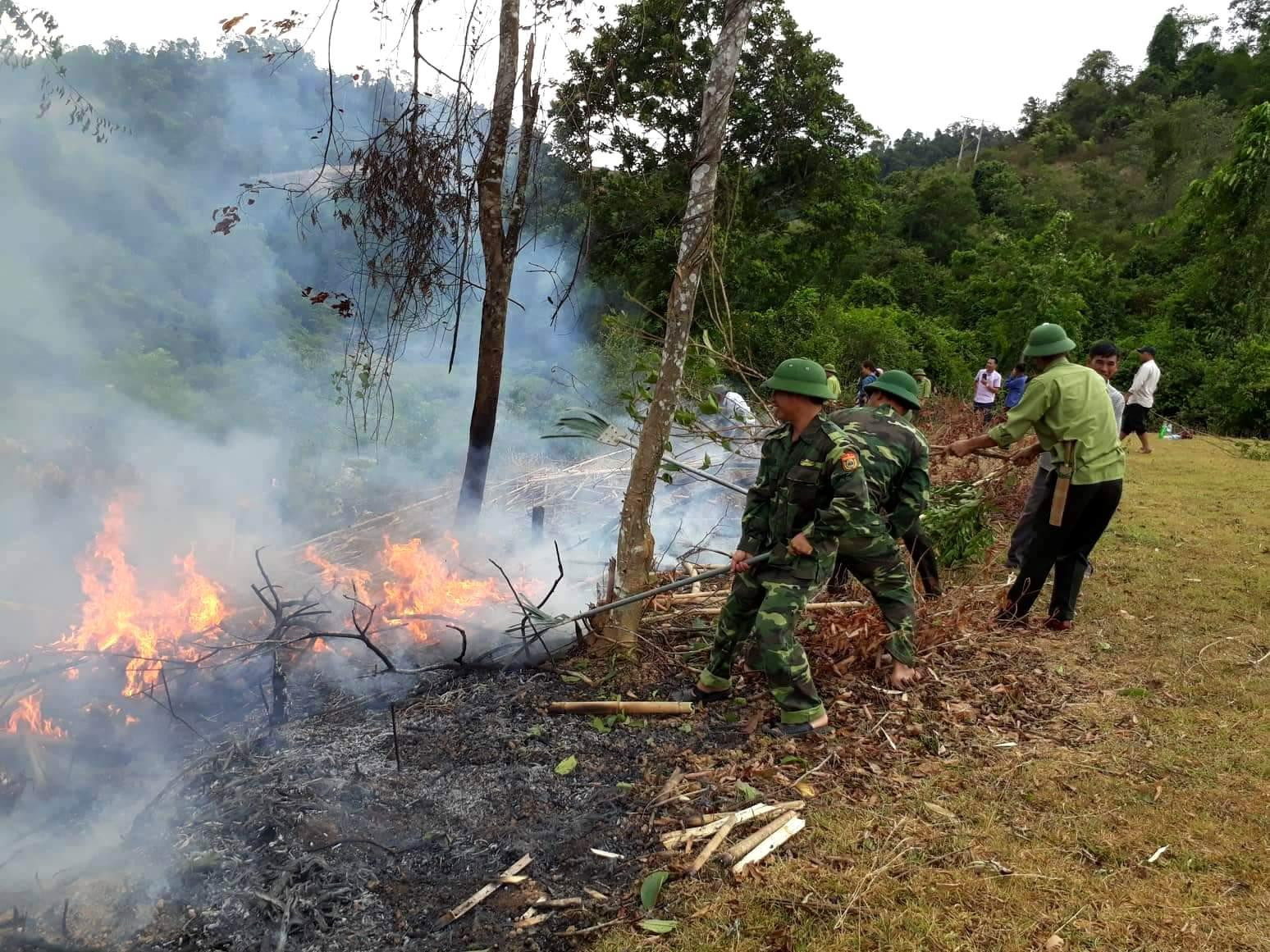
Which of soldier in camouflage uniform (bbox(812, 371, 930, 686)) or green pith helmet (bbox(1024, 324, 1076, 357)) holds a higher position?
green pith helmet (bbox(1024, 324, 1076, 357))

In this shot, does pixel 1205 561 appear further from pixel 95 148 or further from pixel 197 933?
pixel 95 148

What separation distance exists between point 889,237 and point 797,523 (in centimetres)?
3336

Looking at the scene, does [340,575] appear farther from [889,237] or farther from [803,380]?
[889,237]

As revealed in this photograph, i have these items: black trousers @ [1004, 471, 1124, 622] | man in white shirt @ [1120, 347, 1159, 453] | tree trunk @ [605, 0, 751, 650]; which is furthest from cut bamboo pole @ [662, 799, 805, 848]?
man in white shirt @ [1120, 347, 1159, 453]

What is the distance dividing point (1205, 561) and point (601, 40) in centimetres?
763

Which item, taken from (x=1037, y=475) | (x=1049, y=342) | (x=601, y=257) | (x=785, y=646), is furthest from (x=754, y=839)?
(x=601, y=257)

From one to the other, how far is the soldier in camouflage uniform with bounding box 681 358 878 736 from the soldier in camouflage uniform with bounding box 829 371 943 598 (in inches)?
32.1

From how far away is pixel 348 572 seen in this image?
6605mm

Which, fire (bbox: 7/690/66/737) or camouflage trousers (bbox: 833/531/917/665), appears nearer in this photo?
fire (bbox: 7/690/66/737)

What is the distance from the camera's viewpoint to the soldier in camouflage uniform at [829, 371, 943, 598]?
199 inches

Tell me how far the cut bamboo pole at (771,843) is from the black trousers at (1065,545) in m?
3.06

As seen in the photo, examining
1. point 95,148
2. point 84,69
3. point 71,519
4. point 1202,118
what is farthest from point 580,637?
point 1202,118

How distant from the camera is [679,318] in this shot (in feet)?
15.5

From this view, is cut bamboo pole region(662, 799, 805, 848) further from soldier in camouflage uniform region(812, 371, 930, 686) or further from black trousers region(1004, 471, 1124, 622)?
black trousers region(1004, 471, 1124, 622)
